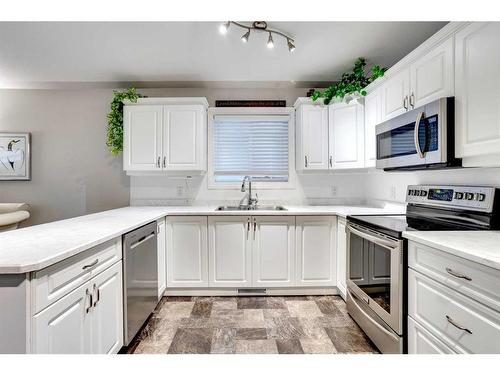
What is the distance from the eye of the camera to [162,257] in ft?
7.85

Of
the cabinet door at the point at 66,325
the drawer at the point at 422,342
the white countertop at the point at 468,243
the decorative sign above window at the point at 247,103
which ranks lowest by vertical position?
the drawer at the point at 422,342

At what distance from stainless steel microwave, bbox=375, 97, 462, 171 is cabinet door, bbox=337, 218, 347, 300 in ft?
2.35

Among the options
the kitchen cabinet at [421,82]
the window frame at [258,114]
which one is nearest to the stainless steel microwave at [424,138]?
the kitchen cabinet at [421,82]

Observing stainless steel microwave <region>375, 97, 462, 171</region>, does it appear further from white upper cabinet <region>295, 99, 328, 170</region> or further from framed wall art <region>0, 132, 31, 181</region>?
framed wall art <region>0, 132, 31, 181</region>

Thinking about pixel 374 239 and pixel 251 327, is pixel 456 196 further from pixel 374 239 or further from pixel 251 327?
pixel 251 327

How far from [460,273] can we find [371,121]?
1.75 meters

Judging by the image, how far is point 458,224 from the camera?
1562 millimetres

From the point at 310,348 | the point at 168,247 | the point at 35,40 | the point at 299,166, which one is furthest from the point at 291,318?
the point at 35,40

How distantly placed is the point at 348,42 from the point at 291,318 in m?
2.45

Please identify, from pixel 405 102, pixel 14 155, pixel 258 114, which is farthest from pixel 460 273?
pixel 14 155

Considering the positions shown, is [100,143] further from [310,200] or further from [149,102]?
[310,200]

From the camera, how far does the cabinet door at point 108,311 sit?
1.33 meters

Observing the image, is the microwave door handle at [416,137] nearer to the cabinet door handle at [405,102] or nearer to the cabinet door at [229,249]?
the cabinet door handle at [405,102]

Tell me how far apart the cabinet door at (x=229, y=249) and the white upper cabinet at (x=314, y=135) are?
3.22 feet
